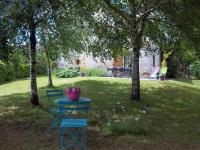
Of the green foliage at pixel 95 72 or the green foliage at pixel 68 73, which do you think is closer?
the green foliage at pixel 68 73

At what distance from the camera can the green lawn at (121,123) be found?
845cm

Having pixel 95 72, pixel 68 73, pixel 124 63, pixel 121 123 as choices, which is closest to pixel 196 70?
pixel 124 63

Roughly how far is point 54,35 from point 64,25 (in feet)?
1.70

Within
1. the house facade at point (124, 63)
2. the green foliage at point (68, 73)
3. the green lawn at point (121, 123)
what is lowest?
the green lawn at point (121, 123)

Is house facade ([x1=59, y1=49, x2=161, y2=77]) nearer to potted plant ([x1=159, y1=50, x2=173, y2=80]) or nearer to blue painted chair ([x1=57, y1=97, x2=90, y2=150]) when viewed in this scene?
potted plant ([x1=159, y1=50, x2=173, y2=80])

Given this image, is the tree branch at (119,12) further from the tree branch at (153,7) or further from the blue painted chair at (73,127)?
the blue painted chair at (73,127)

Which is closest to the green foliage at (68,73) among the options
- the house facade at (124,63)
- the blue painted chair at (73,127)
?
the house facade at (124,63)

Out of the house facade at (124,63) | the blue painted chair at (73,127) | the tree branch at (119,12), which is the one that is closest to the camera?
the blue painted chair at (73,127)

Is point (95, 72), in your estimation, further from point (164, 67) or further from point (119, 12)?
point (119, 12)

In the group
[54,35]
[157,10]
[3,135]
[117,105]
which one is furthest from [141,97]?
[3,135]

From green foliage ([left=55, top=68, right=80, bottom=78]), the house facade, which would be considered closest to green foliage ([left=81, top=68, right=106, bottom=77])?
the house facade

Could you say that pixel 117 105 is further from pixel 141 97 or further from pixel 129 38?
pixel 129 38

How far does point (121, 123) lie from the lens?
9.78m

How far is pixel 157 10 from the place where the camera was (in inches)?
528
